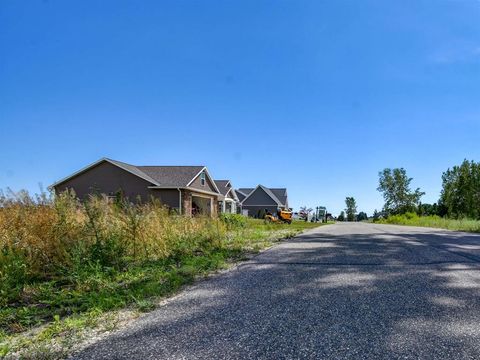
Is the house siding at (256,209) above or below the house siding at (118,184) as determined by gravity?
below

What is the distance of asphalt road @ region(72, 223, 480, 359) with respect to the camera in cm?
250

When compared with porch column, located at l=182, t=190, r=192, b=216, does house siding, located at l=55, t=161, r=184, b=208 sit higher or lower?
higher

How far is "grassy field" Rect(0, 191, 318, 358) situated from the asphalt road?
0.48 m

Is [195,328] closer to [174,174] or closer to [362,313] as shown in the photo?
[362,313]

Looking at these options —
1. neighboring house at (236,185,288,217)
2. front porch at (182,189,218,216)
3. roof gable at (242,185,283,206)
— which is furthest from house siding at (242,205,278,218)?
front porch at (182,189,218,216)

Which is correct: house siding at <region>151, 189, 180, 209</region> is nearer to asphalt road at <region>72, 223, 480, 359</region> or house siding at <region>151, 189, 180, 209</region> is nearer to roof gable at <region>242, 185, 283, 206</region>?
asphalt road at <region>72, 223, 480, 359</region>

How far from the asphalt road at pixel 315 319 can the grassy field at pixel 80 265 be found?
48cm

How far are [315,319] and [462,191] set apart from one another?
142 feet

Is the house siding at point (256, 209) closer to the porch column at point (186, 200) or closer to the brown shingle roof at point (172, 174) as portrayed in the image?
the brown shingle roof at point (172, 174)

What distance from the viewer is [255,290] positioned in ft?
14.2

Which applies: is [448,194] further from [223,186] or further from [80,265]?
[80,265]

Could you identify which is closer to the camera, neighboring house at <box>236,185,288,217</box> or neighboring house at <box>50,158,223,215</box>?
neighboring house at <box>50,158,223,215</box>

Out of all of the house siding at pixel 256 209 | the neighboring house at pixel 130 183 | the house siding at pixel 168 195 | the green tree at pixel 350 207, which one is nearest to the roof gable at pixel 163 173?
the neighboring house at pixel 130 183

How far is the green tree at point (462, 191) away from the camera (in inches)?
1460
